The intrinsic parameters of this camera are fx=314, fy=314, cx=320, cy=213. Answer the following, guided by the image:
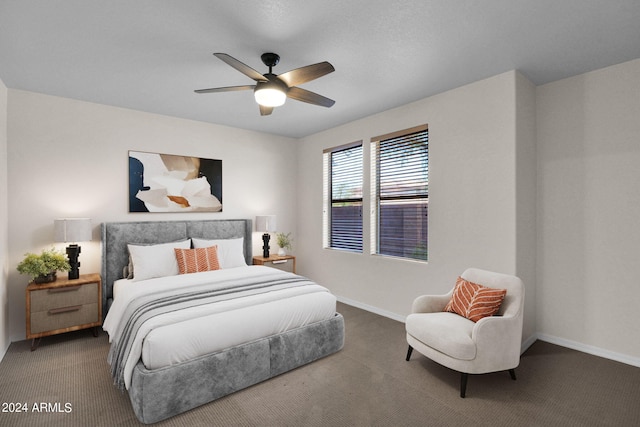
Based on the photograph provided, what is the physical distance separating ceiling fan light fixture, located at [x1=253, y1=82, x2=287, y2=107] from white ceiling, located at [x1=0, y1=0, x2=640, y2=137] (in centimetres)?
33

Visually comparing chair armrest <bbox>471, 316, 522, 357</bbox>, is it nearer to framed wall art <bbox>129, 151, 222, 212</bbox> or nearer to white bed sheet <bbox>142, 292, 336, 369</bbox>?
white bed sheet <bbox>142, 292, 336, 369</bbox>

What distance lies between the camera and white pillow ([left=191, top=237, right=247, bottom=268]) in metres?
4.16

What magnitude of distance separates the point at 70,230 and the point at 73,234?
0.17 feet

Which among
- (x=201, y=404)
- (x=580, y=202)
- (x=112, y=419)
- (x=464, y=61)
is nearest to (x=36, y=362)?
(x=112, y=419)

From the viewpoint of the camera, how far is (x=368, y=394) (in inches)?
94.3

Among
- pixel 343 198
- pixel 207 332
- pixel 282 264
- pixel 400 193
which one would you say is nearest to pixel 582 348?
pixel 400 193

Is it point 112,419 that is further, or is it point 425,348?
point 425,348

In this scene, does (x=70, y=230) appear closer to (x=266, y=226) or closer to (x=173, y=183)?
(x=173, y=183)

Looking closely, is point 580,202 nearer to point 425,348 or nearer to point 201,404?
Result: point 425,348

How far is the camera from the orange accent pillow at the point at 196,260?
148 inches

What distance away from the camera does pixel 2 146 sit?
10.4 feet

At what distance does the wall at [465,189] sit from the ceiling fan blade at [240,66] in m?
2.14

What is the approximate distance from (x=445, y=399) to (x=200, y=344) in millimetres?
1843

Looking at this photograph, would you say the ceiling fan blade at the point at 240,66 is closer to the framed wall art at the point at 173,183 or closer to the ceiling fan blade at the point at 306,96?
the ceiling fan blade at the point at 306,96
